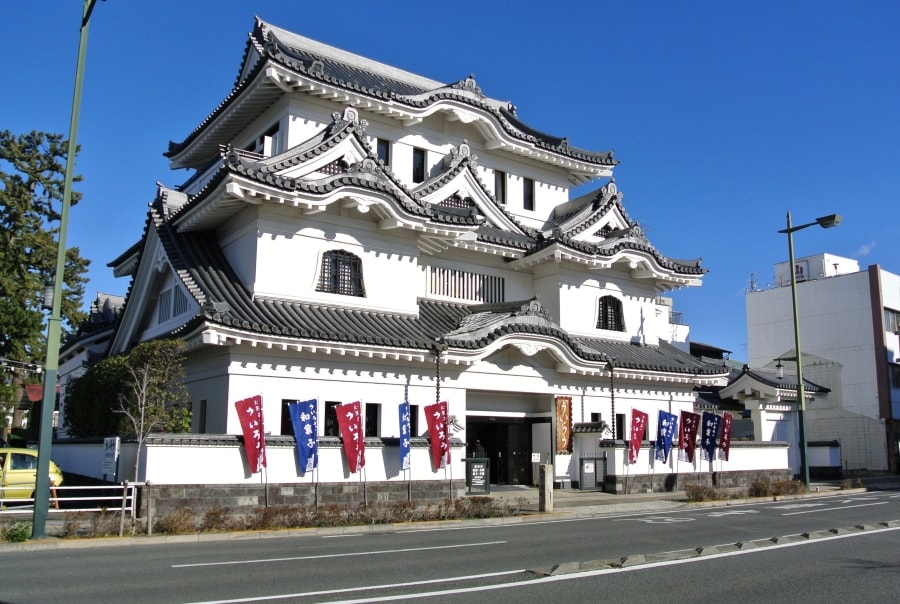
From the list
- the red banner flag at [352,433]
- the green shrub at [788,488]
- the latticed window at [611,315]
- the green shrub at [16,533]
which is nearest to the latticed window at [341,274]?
the red banner flag at [352,433]

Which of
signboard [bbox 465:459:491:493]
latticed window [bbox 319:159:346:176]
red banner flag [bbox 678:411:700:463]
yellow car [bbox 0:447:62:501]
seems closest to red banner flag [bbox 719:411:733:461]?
red banner flag [bbox 678:411:700:463]

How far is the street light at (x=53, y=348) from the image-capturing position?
14.4m

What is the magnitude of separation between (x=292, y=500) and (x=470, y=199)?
1383cm

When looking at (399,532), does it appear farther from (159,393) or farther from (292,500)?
(159,393)

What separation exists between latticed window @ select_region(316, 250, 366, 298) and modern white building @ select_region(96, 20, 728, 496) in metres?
0.05

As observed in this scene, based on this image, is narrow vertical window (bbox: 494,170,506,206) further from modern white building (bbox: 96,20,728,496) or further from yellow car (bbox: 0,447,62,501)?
yellow car (bbox: 0,447,62,501)

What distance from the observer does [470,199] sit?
28969 millimetres

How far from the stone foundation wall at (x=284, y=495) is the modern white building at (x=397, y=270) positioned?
455mm

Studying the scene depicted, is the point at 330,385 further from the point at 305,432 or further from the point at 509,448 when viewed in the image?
the point at 509,448

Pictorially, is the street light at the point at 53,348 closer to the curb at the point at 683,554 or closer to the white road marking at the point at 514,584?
the white road marking at the point at 514,584

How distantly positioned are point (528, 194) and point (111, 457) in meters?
20.3

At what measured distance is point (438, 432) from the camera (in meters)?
22.0

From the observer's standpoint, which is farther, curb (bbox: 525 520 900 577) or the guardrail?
the guardrail

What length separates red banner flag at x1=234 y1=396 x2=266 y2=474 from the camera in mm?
18594
